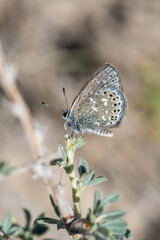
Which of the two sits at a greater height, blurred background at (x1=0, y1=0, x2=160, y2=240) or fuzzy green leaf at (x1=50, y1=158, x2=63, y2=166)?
blurred background at (x1=0, y1=0, x2=160, y2=240)

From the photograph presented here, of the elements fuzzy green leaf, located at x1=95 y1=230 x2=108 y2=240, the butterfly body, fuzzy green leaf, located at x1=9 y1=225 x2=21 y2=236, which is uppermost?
the butterfly body

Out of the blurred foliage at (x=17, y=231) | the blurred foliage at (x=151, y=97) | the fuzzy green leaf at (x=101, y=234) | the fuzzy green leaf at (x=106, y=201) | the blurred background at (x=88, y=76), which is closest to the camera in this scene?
the fuzzy green leaf at (x=101, y=234)

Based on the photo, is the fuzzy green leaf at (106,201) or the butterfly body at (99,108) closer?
the fuzzy green leaf at (106,201)

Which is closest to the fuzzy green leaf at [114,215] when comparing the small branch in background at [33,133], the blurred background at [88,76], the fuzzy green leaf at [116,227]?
the fuzzy green leaf at [116,227]

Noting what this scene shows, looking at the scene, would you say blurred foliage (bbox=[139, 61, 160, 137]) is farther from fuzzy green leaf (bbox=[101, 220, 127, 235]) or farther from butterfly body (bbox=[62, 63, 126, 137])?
fuzzy green leaf (bbox=[101, 220, 127, 235])

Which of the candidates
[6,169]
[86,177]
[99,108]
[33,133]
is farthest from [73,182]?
[99,108]

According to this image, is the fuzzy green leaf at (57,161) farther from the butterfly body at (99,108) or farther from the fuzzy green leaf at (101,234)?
the butterfly body at (99,108)

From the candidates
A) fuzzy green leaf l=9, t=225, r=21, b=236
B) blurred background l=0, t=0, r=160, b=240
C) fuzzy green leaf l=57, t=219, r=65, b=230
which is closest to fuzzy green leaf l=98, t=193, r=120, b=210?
fuzzy green leaf l=57, t=219, r=65, b=230
